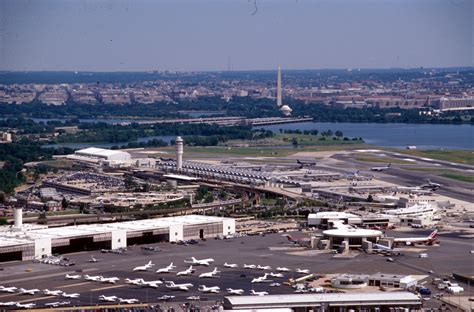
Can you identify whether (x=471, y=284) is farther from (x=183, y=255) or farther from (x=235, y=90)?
(x=235, y=90)

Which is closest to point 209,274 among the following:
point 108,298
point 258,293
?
point 258,293


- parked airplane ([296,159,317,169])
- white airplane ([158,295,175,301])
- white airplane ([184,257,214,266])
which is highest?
white airplane ([158,295,175,301])

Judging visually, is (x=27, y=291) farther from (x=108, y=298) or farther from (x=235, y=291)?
(x=235, y=291)

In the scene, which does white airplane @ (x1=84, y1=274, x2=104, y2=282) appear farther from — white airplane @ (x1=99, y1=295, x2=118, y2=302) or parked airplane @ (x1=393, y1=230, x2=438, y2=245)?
parked airplane @ (x1=393, y1=230, x2=438, y2=245)

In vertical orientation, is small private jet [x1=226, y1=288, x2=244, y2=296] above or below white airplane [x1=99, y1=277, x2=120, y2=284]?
above

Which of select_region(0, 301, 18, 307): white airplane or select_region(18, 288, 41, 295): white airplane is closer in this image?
select_region(0, 301, 18, 307): white airplane

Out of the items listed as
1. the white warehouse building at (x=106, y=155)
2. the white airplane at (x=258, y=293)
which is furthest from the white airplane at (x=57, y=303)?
the white warehouse building at (x=106, y=155)

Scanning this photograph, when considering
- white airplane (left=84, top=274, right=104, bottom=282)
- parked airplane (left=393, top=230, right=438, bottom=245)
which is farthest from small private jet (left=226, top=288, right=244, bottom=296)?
parked airplane (left=393, top=230, right=438, bottom=245)

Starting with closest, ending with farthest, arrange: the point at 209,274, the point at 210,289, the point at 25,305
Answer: the point at 25,305
the point at 210,289
the point at 209,274

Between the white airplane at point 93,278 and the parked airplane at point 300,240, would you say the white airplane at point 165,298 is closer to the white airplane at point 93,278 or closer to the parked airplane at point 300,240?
the white airplane at point 93,278
